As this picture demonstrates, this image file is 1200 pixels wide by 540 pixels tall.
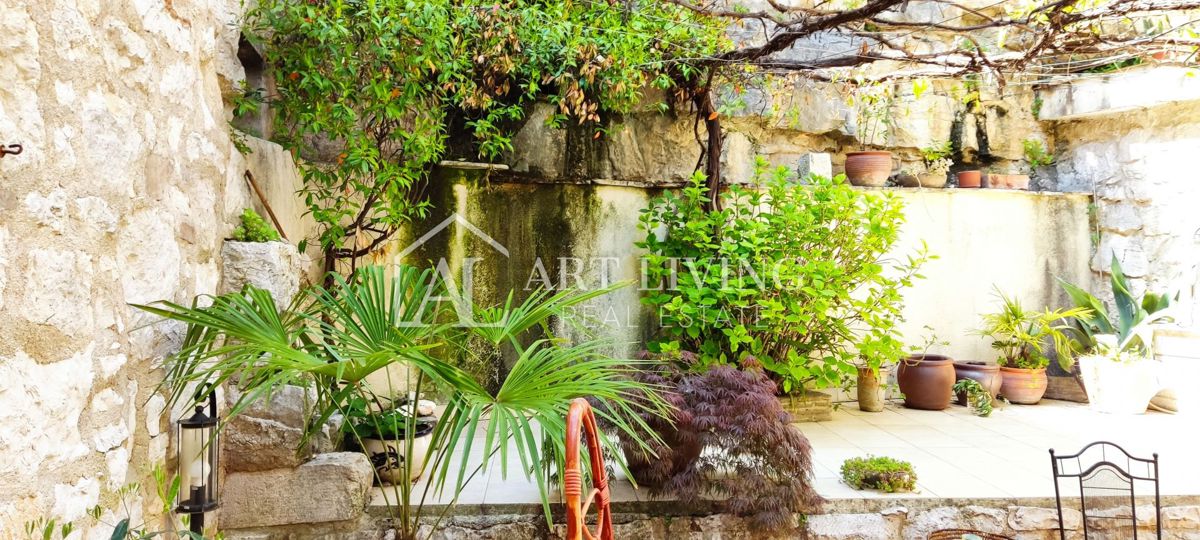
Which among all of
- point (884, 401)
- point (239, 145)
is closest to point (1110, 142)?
point (884, 401)

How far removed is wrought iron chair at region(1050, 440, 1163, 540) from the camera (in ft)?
8.11

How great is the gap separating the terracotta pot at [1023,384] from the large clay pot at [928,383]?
0.49 metres

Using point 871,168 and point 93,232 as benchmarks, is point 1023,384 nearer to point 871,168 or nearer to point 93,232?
point 871,168

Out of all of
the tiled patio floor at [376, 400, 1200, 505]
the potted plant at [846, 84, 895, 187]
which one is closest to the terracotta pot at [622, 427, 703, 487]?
the tiled patio floor at [376, 400, 1200, 505]

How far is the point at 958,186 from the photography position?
5688 mm

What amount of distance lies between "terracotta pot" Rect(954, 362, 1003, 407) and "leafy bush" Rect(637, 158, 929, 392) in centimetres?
95

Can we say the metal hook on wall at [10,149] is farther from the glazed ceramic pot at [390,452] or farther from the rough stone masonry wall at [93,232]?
the glazed ceramic pot at [390,452]

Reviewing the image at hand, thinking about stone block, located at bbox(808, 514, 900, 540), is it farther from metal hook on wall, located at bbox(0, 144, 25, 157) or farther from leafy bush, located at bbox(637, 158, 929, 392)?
metal hook on wall, located at bbox(0, 144, 25, 157)

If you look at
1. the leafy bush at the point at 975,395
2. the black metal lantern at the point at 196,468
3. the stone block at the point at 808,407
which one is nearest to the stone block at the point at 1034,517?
the stone block at the point at 808,407

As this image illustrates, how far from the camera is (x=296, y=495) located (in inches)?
102

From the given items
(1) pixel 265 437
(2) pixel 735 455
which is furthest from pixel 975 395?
(1) pixel 265 437

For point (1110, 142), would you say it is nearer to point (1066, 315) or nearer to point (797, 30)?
point (1066, 315)

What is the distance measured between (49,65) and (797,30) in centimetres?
316

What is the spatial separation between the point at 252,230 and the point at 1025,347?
209 inches
